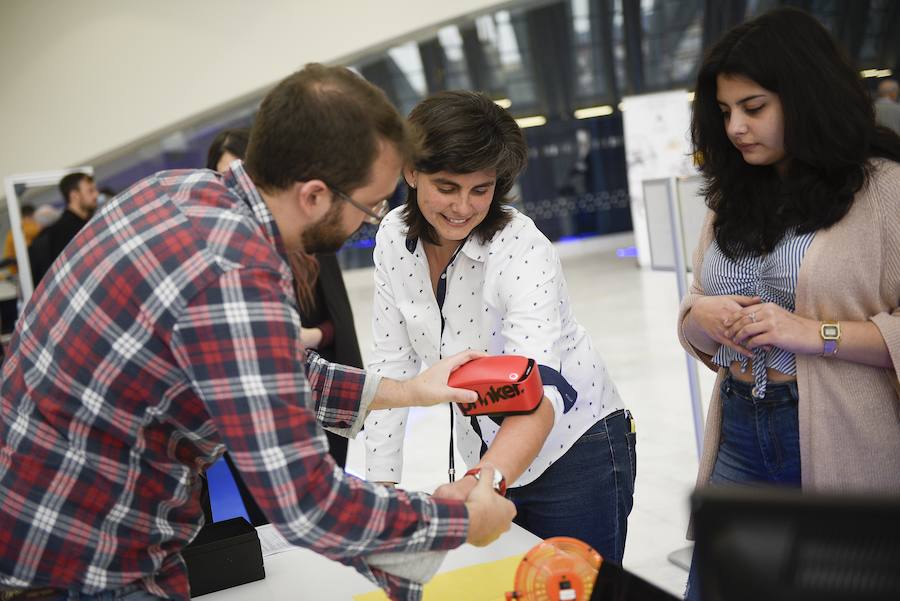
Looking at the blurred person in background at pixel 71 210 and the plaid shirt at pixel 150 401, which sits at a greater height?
the plaid shirt at pixel 150 401

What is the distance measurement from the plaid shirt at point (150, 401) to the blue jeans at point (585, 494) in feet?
2.59

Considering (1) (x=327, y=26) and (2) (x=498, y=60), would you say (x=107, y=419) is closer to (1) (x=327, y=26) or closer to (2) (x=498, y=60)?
(1) (x=327, y=26)

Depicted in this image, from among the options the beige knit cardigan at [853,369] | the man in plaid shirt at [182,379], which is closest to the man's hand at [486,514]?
the man in plaid shirt at [182,379]

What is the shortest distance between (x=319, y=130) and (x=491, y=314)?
0.77m

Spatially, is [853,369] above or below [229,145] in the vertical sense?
below

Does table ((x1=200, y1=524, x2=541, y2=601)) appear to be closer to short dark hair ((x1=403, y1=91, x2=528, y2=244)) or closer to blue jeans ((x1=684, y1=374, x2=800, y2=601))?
blue jeans ((x1=684, y1=374, x2=800, y2=601))

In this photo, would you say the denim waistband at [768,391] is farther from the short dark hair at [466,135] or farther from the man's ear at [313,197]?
the man's ear at [313,197]

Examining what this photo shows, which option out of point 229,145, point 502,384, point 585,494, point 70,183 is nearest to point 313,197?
point 502,384

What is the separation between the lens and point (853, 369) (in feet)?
5.80

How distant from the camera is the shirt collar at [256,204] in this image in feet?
3.86

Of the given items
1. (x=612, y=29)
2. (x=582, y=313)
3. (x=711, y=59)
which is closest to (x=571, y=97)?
(x=612, y=29)

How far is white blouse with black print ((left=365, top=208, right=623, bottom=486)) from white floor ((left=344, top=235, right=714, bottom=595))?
0.33 metres

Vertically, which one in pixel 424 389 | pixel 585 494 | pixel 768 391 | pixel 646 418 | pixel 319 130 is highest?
pixel 319 130

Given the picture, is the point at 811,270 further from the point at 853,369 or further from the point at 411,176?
the point at 411,176
